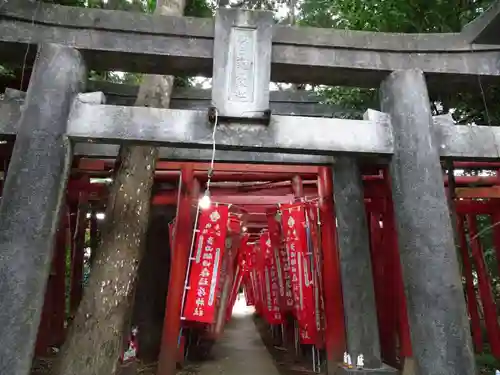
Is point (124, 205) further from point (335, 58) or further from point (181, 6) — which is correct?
point (181, 6)

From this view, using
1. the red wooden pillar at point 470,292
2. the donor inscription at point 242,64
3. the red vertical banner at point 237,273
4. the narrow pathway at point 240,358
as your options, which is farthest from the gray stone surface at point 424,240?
the narrow pathway at point 240,358

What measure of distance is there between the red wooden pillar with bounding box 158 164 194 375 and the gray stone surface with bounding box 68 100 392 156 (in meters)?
2.76

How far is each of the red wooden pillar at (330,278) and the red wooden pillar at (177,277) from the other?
2142 millimetres

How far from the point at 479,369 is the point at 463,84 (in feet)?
19.4

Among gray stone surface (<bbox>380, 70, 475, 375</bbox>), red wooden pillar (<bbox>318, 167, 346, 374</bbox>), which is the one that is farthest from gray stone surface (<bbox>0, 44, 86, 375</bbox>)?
red wooden pillar (<bbox>318, 167, 346, 374</bbox>)

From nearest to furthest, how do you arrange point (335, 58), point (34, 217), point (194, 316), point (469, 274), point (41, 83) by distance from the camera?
point (34, 217)
point (41, 83)
point (335, 58)
point (194, 316)
point (469, 274)

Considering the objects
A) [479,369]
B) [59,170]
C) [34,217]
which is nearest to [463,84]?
[59,170]

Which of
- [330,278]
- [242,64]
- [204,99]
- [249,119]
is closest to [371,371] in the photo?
[330,278]

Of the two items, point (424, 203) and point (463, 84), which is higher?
point (463, 84)

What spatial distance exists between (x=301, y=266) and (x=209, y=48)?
3.65m

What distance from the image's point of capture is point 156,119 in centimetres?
368

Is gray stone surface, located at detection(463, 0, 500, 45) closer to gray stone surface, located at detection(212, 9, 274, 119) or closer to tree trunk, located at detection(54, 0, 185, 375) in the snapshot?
gray stone surface, located at detection(212, 9, 274, 119)

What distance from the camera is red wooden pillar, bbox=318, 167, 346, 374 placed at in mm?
5727

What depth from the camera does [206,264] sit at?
5992mm
